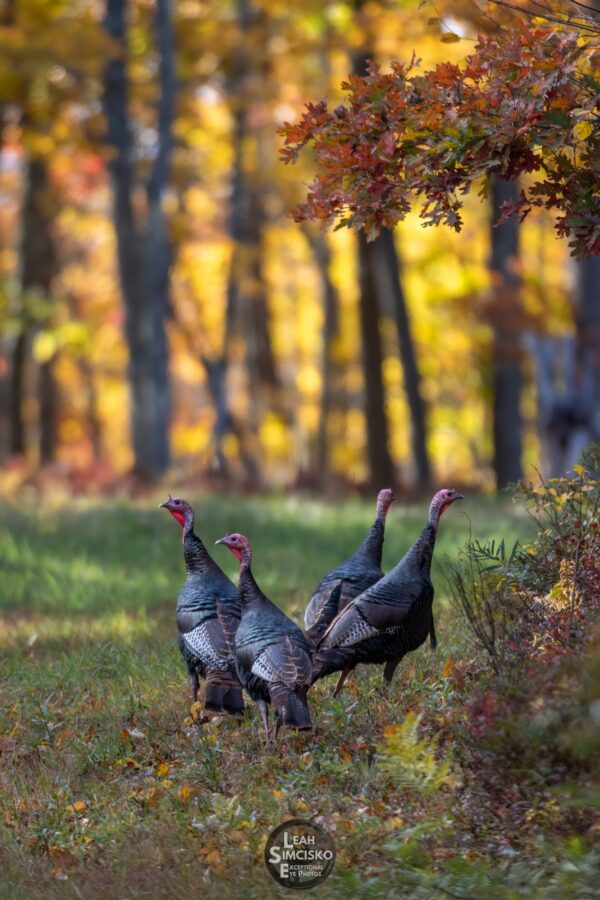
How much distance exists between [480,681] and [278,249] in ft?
103

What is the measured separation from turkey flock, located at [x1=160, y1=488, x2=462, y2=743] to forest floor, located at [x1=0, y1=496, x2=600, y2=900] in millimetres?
289

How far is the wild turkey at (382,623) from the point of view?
7891mm

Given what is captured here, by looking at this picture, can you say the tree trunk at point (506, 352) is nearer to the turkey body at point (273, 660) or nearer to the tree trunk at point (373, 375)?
the tree trunk at point (373, 375)

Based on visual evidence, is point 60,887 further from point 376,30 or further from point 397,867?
point 376,30

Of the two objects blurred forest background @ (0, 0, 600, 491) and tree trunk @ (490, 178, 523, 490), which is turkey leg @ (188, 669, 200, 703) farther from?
tree trunk @ (490, 178, 523, 490)

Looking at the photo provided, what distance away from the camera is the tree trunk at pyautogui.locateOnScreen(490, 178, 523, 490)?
22594 millimetres

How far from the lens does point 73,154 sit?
27016mm

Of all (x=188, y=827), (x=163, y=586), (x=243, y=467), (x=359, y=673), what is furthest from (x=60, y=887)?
(x=243, y=467)

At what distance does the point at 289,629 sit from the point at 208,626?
0.78 m

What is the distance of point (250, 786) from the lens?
7.11 metres

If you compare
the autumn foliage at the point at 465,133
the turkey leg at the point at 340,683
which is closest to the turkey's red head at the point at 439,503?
the turkey leg at the point at 340,683

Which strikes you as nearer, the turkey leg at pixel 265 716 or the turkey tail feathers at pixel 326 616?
the turkey leg at pixel 265 716

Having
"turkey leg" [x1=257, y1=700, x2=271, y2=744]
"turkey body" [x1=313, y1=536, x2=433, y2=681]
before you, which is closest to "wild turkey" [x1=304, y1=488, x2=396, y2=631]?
"turkey body" [x1=313, y1=536, x2=433, y2=681]

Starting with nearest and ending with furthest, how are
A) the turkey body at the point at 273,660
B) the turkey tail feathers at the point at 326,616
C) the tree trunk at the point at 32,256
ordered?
the turkey body at the point at 273,660 < the turkey tail feathers at the point at 326,616 < the tree trunk at the point at 32,256
